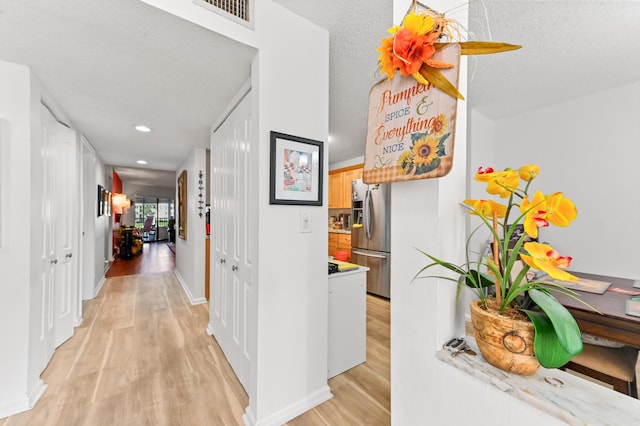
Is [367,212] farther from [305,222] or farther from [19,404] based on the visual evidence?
[19,404]

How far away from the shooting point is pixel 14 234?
5.54 feet

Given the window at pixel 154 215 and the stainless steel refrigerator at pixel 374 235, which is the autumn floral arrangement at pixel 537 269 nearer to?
the stainless steel refrigerator at pixel 374 235

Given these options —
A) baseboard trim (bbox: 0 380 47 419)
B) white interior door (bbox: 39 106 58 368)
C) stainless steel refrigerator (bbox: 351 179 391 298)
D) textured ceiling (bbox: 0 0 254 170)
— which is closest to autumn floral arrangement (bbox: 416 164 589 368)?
textured ceiling (bbox: 0 0 254 170)

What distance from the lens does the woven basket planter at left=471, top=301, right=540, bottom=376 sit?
2.13 feet

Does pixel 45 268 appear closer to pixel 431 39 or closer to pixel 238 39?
pixel 238 39

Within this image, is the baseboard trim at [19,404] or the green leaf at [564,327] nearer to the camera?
the green leaf at [564,327]

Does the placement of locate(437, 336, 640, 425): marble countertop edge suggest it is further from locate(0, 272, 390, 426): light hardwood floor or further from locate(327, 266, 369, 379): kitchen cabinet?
locate(327, 266, 369, 379): kitchen cabinet

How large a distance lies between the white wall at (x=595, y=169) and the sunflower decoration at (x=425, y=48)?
3.04m

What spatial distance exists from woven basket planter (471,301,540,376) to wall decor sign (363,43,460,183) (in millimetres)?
426

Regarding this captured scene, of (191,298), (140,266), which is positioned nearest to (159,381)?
(191,298)

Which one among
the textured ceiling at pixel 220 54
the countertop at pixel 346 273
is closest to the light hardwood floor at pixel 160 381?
the countertop at pixel 346 273

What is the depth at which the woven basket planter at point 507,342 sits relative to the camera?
0.65 meters

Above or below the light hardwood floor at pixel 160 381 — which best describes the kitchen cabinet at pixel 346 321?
above

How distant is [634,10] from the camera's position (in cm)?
154
